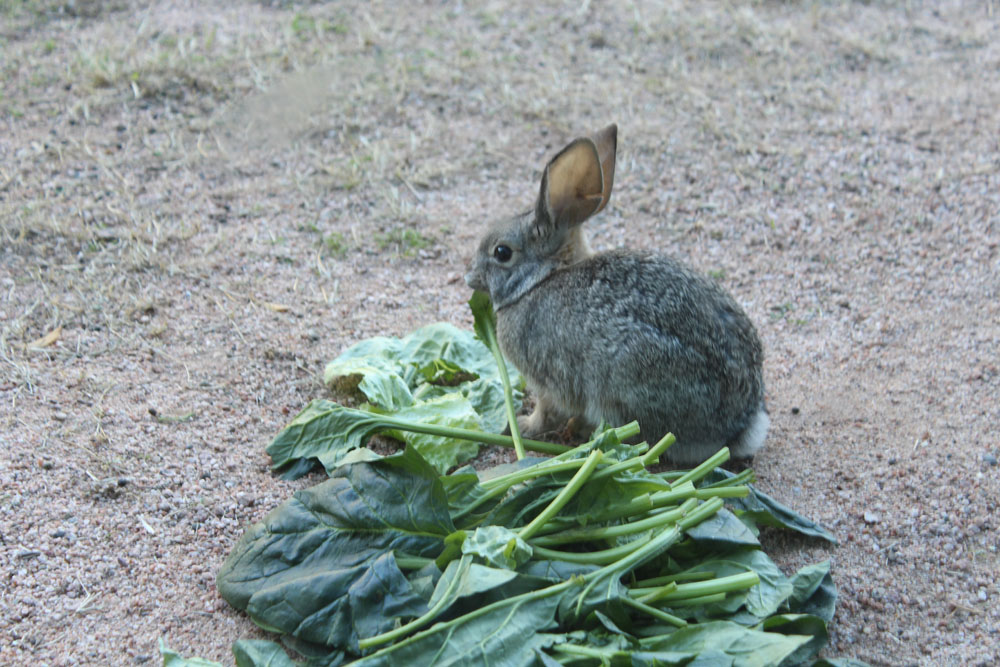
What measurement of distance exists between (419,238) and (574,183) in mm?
1863

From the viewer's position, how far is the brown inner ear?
4.20 m

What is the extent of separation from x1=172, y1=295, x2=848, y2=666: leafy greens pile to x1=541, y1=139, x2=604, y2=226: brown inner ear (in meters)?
1.22

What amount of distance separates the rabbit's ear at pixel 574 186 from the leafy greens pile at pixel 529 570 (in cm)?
122

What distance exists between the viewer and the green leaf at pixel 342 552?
312 cm

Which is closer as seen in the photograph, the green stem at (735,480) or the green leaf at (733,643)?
the green leaf at (733,643)

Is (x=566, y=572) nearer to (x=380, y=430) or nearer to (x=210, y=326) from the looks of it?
(x=380, y=430)

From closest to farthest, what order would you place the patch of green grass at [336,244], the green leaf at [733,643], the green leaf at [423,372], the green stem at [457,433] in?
the green leaf at [733,643] → the green stem at [457,433] → the green leaf at [423,372] → the patch of green grass at [336,244]

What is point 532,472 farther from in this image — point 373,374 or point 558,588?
point 373,374

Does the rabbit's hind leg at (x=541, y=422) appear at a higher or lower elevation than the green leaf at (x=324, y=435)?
lower

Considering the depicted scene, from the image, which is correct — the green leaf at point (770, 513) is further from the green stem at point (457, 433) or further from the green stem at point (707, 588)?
the green stem at point (457, 433)

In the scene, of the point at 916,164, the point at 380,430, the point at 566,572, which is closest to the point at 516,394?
the point at 380,430

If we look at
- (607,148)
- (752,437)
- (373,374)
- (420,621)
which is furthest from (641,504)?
(607,148)

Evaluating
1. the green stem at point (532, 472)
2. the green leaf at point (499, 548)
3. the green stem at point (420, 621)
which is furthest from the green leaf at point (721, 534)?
the green stem at point (420, 621)

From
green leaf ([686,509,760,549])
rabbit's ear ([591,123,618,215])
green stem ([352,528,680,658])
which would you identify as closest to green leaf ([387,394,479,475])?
green stem ([352,528,680,658])
